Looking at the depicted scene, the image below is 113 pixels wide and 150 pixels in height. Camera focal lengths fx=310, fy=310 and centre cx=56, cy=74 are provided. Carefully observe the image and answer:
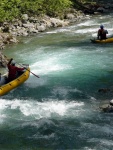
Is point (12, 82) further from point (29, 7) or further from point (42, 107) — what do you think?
point (29, 7)

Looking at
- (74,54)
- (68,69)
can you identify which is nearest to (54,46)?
(74,54)

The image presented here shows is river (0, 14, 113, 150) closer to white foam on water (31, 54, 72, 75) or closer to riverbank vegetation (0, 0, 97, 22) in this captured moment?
white foam on water (31, 54, 72, 75)

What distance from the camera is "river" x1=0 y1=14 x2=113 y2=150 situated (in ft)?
39.1

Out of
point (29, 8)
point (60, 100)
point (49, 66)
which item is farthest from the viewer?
point (29, 8)

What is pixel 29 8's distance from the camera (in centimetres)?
3419

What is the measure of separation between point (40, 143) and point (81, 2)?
3311cm

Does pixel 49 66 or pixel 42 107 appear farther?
pixel 49 66

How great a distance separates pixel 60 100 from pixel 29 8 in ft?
68.8

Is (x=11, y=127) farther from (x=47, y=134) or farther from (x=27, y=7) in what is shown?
(x=27, y=7)

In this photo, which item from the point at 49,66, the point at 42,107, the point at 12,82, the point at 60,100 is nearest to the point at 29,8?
the point at 49,66

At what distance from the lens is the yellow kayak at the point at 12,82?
16.2 meters

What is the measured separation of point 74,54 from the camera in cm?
2320

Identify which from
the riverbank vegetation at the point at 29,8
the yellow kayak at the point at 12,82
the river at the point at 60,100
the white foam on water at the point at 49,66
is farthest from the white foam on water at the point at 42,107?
the riverbank vegetation at the point at 29,8

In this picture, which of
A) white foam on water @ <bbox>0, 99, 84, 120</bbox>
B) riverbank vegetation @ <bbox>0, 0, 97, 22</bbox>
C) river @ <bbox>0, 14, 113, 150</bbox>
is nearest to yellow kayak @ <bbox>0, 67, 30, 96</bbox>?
river @ <bbox>0, 14, 113, 150</bbox>
